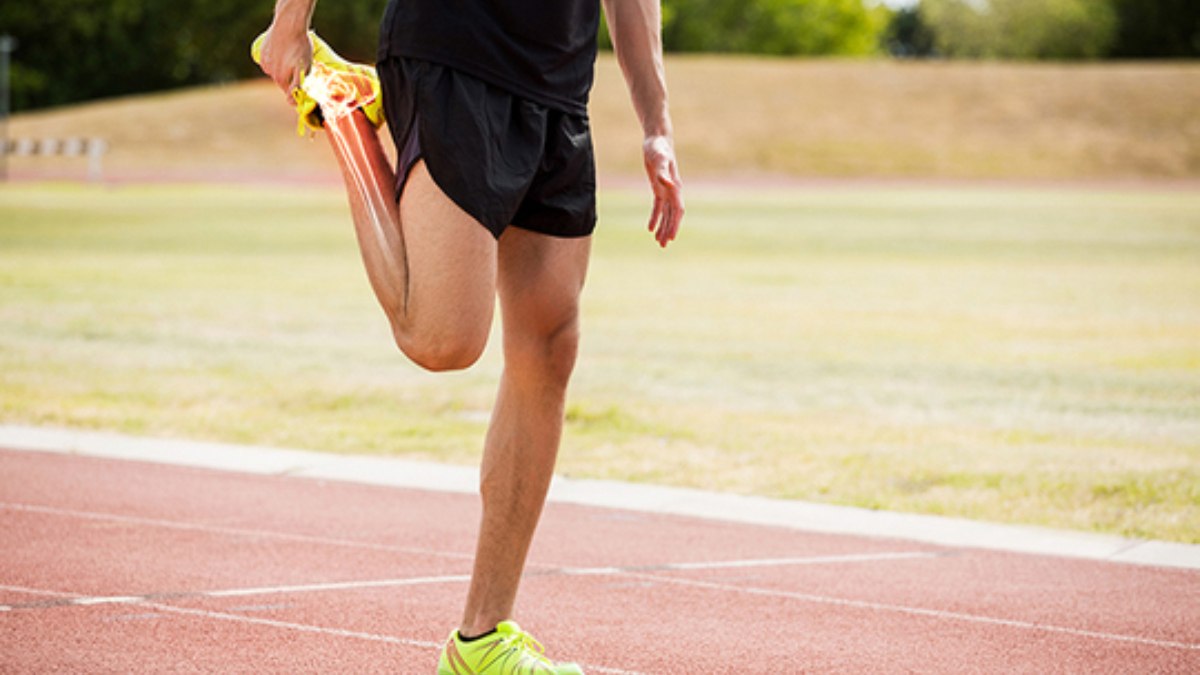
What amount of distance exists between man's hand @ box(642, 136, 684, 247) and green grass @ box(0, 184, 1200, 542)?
3459 mm

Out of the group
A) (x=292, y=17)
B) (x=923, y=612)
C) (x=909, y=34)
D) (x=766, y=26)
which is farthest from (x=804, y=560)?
(x=909, y=34)

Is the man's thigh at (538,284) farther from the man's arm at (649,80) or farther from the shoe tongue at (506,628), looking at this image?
the shoe tongue at (506,628)

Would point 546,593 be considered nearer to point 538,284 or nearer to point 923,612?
point 923,612

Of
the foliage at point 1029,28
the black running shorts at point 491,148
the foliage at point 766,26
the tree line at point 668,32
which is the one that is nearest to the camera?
the black running shorts at point 491,148

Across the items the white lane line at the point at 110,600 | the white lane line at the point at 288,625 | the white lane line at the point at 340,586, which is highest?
the white lane line at the point at 288,625

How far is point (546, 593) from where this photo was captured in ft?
17.7

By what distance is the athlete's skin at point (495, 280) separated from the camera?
3738 mm

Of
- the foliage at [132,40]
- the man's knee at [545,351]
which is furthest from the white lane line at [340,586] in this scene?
the foliage at [132,40]

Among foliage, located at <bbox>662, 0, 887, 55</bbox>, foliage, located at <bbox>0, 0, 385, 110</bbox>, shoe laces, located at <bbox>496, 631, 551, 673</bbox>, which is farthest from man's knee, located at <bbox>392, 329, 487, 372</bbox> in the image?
foliage, located at <bbox>662, 0, 887, 55</bbox>

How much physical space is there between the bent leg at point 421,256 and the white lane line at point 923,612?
1.98m

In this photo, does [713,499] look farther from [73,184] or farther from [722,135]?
[722,135]

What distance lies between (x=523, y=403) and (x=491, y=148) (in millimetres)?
641

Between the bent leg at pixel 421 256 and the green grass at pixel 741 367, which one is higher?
the bent leg at pixel 421 256

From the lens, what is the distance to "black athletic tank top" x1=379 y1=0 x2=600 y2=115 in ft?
12.3
